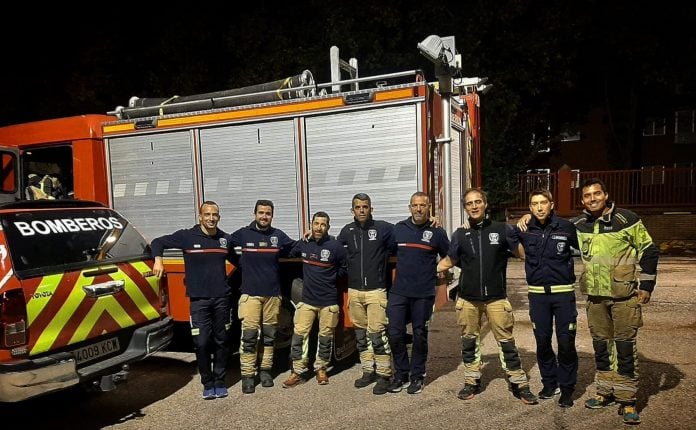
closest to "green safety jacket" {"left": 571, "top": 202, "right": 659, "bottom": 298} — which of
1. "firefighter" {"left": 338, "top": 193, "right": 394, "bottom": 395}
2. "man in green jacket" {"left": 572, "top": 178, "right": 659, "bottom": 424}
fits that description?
"man in green jacket" {"left": 572, "top": 178, "right": 659, "bottom": 424}

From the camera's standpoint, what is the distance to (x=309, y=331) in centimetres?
478

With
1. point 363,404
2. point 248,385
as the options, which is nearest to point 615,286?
point 363,404

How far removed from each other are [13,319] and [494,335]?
3.41 meters

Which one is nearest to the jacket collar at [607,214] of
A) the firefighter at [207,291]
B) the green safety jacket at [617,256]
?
the green safety jacket at [617,256]

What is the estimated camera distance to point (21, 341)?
3273mm

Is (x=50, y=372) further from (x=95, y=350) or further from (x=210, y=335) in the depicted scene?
(x=210, y=335)

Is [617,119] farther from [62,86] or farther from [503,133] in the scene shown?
[62,86]

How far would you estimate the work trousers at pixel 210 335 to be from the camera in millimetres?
4523

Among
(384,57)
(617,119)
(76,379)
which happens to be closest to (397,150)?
(76,379)

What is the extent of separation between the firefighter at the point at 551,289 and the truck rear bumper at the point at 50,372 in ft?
10.2

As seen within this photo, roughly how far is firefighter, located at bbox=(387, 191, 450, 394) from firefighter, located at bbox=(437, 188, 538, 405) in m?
0.20

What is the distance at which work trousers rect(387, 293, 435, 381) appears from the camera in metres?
4.46

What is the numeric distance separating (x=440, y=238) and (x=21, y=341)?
10.3 ft

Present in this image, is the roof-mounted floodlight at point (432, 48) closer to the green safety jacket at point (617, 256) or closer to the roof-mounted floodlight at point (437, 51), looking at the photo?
the roof-mounted floodlight at point (437, 51)
